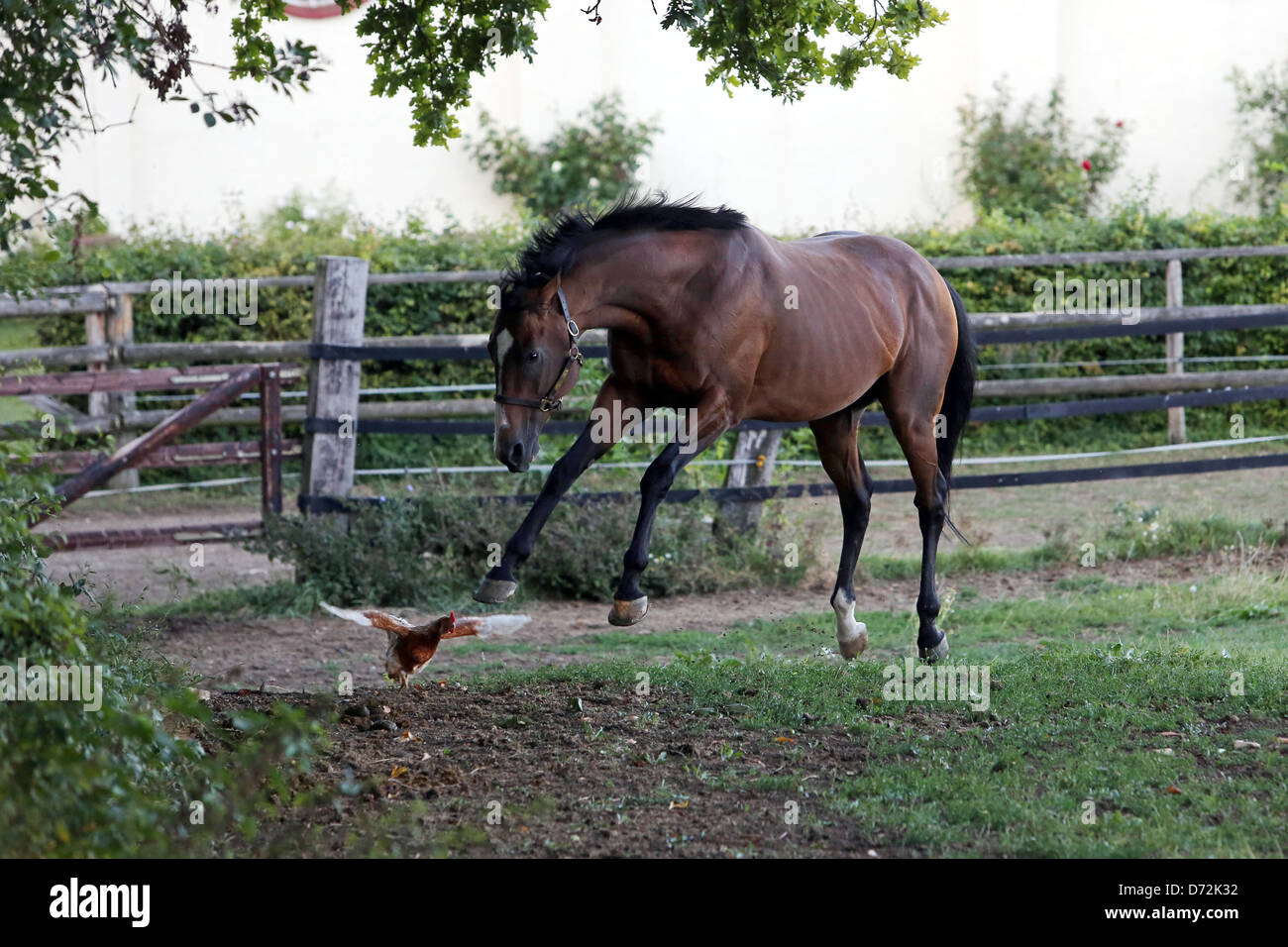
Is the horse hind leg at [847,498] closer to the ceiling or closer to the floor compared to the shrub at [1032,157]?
closer to the floor

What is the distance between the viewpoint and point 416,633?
5711 mm

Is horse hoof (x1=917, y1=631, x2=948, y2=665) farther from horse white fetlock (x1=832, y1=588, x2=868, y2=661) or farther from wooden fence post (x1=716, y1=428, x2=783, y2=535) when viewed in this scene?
wooden fence post (x1=716, y1=428, x2=783, y2=535)

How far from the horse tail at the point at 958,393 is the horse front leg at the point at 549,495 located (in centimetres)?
219

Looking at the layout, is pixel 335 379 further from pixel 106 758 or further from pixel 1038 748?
pixel 106 758

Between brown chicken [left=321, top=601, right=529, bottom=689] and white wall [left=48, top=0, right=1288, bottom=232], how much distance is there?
10718mm

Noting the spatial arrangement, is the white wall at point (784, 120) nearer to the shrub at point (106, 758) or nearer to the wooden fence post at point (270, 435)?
the wooden fence post at point (270, 435)

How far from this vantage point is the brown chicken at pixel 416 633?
18.6 ft

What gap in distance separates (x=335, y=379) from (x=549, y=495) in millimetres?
4047

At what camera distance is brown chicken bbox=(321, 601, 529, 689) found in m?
5.66

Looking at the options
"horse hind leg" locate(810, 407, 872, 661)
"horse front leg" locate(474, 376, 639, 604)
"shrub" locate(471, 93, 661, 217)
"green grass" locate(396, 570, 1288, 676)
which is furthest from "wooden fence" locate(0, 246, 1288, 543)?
"shrub" locate(471, 93, 661, 217)

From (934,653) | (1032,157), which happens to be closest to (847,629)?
(934,653)

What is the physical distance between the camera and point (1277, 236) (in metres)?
13.5

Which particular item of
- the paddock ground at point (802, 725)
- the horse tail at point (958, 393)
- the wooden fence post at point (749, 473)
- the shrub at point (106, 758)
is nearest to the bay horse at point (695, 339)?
the horse tail at point (958, 393)
